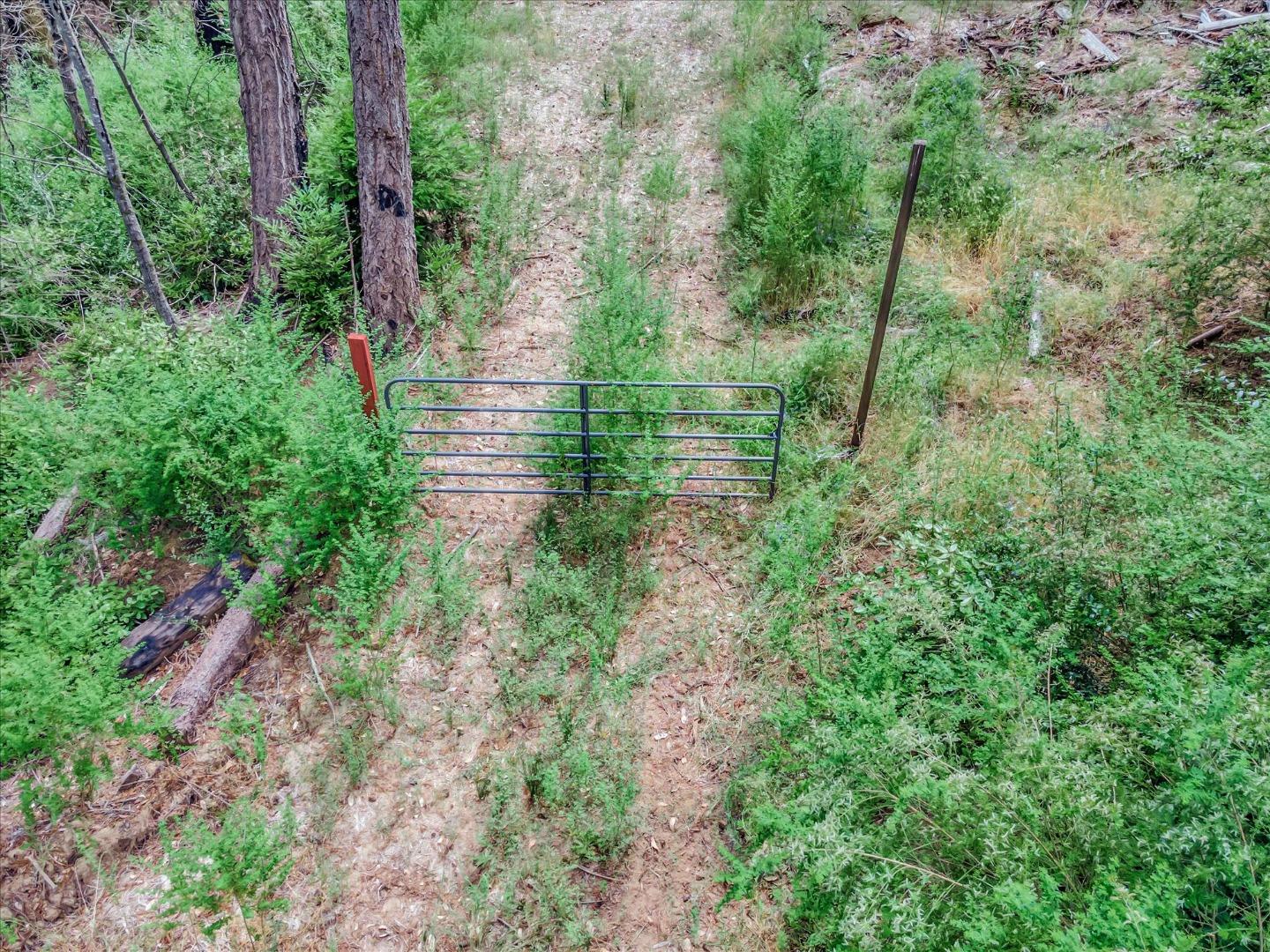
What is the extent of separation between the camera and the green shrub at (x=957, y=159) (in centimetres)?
738

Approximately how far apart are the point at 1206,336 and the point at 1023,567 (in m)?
3.54

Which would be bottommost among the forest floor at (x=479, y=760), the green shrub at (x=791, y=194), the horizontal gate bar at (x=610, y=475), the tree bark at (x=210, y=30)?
the forest floor at (x=479, y=760)

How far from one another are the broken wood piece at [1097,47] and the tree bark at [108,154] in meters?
11.2

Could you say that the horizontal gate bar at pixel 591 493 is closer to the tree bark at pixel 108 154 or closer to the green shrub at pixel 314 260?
the green shrub at pixel 314 260

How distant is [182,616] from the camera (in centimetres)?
476

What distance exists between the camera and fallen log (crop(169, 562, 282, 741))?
4262 mm

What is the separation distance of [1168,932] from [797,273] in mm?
6120

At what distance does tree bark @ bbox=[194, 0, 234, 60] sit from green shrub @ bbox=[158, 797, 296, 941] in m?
11.7

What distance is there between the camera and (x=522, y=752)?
4082mm

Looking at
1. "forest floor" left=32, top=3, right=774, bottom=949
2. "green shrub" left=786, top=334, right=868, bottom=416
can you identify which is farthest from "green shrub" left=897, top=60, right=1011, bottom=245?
"forest floor" left=32, top=3, right=774, bottom=949

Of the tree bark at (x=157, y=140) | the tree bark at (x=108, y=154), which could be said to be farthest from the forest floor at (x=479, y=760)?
the tree bark at (x=157, y=140)

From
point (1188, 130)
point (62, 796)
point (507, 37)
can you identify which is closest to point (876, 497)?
point (62, 796)

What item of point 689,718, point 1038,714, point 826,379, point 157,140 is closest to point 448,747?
point 689,718

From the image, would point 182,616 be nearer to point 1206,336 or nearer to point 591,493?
point 591,493
